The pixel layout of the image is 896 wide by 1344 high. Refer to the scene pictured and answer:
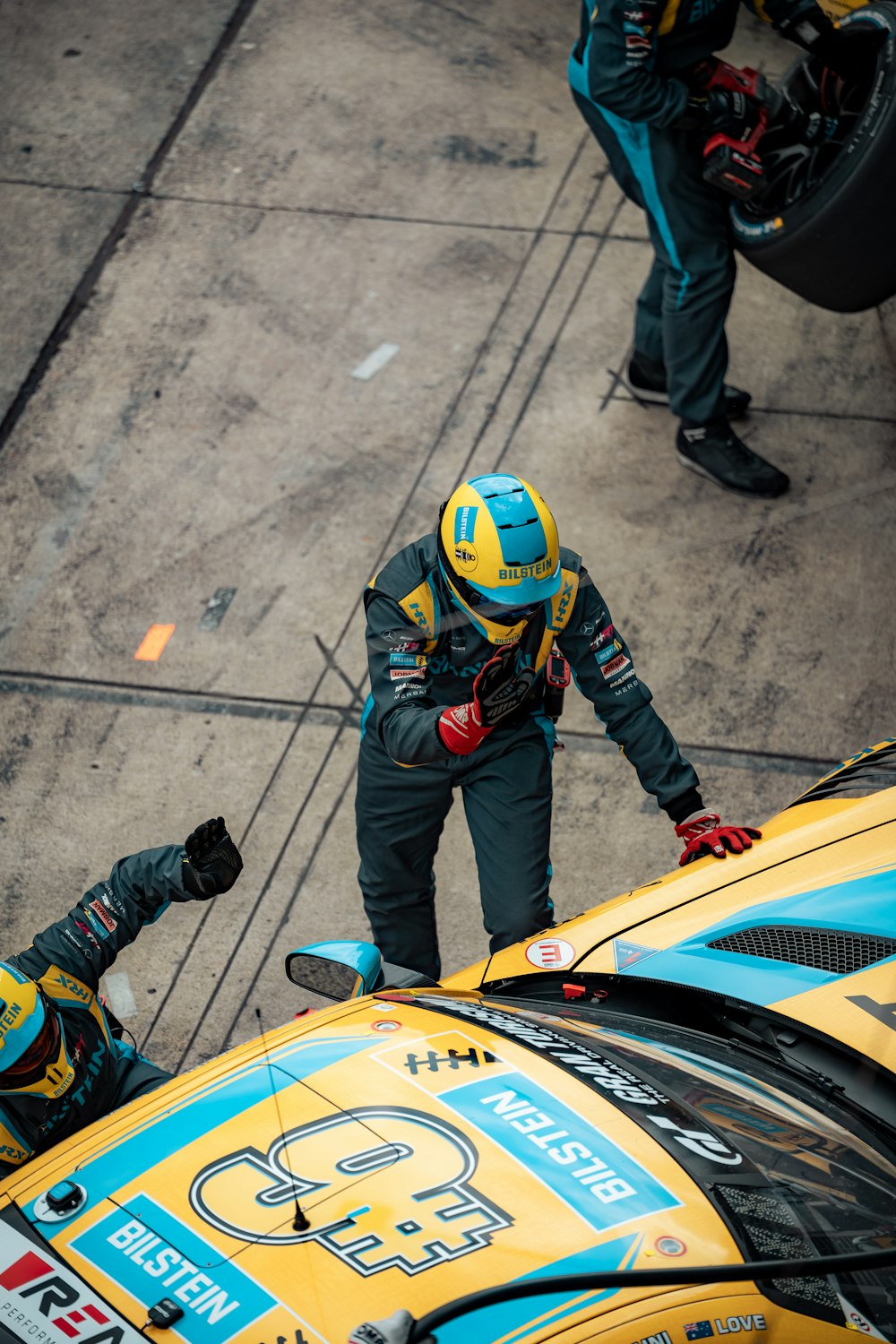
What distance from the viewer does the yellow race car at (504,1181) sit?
5.67ft

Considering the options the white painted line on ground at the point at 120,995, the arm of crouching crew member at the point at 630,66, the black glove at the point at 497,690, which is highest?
the arm of crouching crew member at the point at 630,66

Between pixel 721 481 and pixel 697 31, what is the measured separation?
→ 165 centimetres

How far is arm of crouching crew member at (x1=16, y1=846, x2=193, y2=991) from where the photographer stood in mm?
3223

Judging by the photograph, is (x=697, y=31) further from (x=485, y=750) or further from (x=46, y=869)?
(x=46, y=869)

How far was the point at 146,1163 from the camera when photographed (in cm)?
196

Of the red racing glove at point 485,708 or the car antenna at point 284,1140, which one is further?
the red racing glove at point 485,708

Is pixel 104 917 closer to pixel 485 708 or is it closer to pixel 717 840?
pixel 485 708

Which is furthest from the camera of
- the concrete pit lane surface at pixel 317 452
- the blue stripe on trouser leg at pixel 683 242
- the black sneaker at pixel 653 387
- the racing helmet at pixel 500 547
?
the black sneaker at pixel 653 387

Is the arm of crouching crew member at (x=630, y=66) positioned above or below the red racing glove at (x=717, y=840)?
above

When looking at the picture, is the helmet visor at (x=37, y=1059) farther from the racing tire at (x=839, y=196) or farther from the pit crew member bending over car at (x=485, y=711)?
the racing tire at (x=839, y=196)

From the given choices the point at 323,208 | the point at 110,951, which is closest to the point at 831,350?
the point at 323,208

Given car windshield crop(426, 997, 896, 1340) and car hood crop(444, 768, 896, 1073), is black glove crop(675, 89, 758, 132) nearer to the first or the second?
car hood crop(444, 768, 896, 1073)

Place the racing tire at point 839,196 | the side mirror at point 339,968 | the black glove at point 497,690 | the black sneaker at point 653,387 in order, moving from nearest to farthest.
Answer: the side mirror at point 339,968 → the black glove at point 497,690 → the racing tire at point 839,196 → the black sneaker at point 653,387

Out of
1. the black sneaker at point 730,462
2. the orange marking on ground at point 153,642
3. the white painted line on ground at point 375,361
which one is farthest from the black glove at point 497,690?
the white painted line on ground at point 375,361
